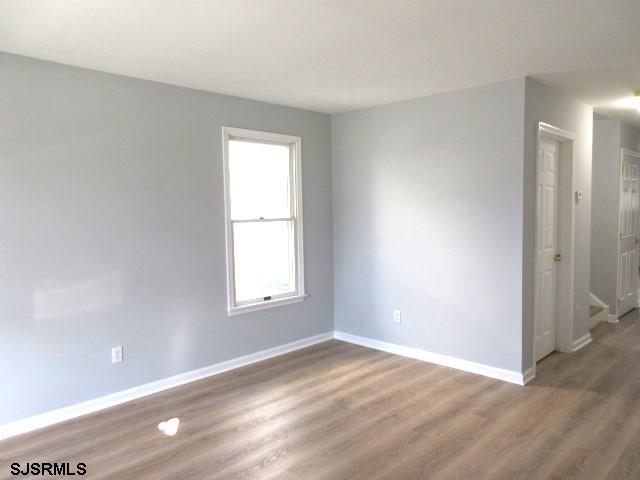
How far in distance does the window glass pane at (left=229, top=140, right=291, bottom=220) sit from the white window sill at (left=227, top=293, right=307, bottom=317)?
832mm

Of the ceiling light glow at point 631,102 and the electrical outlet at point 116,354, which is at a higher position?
the ceiling light glow at point 631,102

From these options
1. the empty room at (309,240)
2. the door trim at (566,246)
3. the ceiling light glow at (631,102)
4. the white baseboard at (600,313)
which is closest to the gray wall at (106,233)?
the empty room at (309,240)

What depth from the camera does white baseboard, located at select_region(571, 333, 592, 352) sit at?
177 inches

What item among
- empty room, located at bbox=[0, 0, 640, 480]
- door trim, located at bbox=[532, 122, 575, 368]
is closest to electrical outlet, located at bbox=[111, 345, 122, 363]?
empty room, located at bbox=[0, 0, 640, 480]

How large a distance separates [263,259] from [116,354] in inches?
62.4

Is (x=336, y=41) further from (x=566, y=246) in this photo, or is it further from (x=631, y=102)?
(x=631, y=102)

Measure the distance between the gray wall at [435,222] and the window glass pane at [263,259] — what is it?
0.65 metres

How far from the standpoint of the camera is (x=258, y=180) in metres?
4.42

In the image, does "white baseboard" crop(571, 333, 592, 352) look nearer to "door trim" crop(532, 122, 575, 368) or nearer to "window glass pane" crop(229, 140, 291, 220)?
"door trim" crop(532, 122, 575, 368)

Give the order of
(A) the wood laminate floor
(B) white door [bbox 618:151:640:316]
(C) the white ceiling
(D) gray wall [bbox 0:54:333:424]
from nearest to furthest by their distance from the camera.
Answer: (C) the white ceiling → (A) the wood laminate floor → (D) gray wall [bbox 0:54:333:424] → (B) white door [bbox 618:151:640:316]

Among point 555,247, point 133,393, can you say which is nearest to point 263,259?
point 133,393

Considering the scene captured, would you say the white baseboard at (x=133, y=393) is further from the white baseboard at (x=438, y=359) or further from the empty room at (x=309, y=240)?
the white baseboard at (x=438, y=359)

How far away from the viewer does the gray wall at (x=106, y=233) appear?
2977 millimetres

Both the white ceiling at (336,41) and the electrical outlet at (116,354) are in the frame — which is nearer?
the white ceiling at (336,41)
